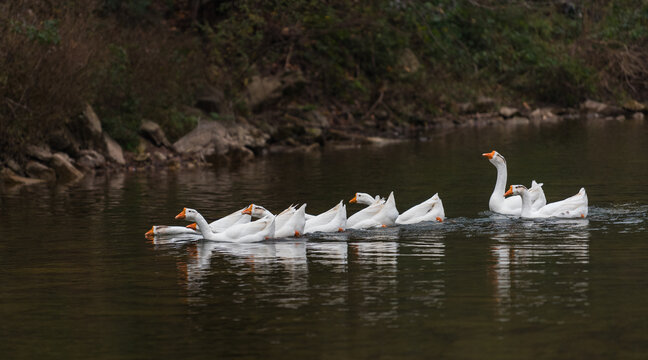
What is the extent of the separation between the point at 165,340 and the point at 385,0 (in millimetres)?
36912

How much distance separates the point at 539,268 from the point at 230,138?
73.7 ft

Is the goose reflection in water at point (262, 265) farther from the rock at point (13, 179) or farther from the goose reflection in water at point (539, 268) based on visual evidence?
the rock at point (13, 179)

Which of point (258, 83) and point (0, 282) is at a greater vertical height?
point (258, 83)

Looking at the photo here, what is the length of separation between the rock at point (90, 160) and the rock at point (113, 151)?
34cm

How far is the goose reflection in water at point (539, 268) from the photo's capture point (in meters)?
10.9

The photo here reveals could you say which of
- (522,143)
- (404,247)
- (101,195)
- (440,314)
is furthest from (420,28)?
(440,314)

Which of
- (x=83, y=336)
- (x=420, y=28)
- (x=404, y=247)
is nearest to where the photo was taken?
(x=83, y=336)

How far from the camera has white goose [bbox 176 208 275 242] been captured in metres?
16.0

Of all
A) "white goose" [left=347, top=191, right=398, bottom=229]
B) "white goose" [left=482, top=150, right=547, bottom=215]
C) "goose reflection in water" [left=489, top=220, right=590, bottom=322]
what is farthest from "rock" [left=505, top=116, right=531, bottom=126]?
"goose reflection in water" [left=489, top=220, right=590, bottom=322]

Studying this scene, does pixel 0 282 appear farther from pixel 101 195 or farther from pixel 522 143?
pixel 522 143

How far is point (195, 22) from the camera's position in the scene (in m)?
41.6

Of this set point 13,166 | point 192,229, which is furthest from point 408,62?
point 192,229

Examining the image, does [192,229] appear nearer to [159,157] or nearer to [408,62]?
[159,157]

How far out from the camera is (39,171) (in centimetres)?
2770
